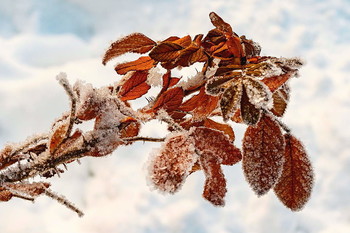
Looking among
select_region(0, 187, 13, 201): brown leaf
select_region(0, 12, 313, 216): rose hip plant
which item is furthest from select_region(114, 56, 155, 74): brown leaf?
select_region(0, 187, 13, 201): brown leaf

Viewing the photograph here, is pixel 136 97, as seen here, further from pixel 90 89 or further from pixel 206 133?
pixel 206 133

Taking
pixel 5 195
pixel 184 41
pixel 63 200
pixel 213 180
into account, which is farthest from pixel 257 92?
pixel 5 195

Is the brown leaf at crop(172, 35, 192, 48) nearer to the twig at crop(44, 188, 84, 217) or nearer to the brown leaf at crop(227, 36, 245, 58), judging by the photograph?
the brown leaf at crop(227, 36, 245, 58)

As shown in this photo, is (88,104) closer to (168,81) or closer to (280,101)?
(168,81)

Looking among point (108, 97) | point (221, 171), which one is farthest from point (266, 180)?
point (108, 97)

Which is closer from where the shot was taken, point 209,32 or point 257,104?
point 257,104

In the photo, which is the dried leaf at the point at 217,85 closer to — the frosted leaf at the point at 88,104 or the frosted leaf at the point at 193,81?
the frosted leaf at the point at 193,81

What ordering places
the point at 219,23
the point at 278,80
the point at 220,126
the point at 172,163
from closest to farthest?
1. the point at 172,163
2. the point at 278,80
3. the point at 219,23
4. the point at 220,126
